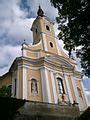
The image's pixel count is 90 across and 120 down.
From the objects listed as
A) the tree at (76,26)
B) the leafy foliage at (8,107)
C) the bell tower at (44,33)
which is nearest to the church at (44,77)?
the bell tower at (44,33)

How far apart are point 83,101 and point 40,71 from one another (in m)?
7.96

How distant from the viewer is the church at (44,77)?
85.1 ft

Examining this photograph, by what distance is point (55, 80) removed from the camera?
28328 millimetres

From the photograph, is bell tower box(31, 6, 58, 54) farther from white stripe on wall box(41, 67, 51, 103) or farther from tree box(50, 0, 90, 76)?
tree box(50, 0, 90, 76)

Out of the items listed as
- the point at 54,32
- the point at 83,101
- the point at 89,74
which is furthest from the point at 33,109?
the point at 54,32

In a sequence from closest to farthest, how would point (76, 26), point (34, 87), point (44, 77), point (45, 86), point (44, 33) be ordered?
point (76, 26) → point (45, 86) → point (34, 87) → point (44, 77) → point (44, 33)

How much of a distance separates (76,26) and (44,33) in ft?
76.2

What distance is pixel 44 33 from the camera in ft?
115

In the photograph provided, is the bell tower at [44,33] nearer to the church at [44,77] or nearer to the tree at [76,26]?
the church at [44,77]

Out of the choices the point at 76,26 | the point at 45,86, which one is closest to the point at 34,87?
the point at 45,86

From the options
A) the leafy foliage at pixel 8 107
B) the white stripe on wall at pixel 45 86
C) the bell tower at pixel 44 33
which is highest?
the bell tower at pixel 44 33

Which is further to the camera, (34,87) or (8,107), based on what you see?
(34,87)

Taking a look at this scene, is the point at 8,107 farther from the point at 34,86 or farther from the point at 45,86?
the point at 34,86

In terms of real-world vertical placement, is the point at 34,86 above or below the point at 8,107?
above
